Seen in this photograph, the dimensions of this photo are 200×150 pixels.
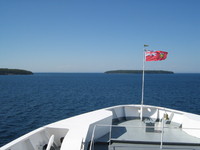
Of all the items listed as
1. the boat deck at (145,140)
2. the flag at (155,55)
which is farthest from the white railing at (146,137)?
the flag at (155,55)

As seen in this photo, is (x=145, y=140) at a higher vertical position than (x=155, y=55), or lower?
lower

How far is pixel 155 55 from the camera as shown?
10.2 m

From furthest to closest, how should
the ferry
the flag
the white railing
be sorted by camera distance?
the flag, the white railing, the ferry

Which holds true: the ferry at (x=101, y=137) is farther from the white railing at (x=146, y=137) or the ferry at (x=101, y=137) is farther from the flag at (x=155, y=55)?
the flag at (x=155, y=55)

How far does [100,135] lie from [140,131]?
213cm

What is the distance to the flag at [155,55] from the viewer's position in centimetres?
1005

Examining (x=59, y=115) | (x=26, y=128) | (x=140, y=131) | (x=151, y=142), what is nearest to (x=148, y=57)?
(x=140, y=131)

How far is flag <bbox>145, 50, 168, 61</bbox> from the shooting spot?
10055 millimetres

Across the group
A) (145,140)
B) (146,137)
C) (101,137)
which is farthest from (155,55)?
(101,137)

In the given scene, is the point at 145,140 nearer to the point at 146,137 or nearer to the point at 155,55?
the point at 146,137

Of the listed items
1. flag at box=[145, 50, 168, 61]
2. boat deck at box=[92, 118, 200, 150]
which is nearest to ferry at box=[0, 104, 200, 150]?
boat deck at box=[92, 118, 200, 150]

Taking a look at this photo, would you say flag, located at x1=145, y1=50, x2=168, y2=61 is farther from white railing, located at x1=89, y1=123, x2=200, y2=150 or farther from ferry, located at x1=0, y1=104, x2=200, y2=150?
white railing, located at x1=89, y1=123, x2=200, y2=150

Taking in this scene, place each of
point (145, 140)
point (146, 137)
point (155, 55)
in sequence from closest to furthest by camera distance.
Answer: point (145, 140)
point (146, 137)
point (155, 55)

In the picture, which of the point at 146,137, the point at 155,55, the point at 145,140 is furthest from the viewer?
the point at 155,55
